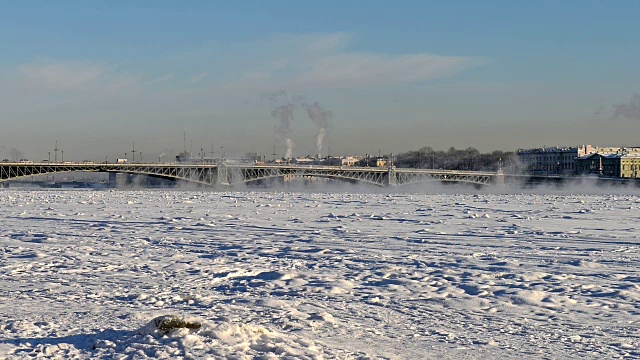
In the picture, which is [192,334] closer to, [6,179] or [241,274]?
[241,274]

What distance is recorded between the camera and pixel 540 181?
445ft

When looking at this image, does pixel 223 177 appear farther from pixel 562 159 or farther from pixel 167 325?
pixel 562 159

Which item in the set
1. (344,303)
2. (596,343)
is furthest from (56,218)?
(596,343)

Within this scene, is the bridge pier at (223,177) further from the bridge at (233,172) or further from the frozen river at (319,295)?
the frozen river at (319,295)

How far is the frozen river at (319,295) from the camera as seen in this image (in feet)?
26.9

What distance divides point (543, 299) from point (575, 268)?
3.39 meters

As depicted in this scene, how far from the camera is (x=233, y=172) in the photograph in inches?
3593

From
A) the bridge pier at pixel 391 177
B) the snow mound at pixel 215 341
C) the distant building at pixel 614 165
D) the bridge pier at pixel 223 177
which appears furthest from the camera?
the distant building at pixel 614 165

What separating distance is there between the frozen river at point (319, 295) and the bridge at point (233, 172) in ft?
184

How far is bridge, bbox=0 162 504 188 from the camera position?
2904 inches

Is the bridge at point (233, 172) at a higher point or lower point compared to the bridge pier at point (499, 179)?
higher

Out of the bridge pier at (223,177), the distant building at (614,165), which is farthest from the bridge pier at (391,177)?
the distant building at (614,165)

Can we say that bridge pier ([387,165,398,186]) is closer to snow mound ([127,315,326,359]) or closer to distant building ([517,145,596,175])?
distant building ([517,145,596,175])

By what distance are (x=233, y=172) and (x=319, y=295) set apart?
80675mm
